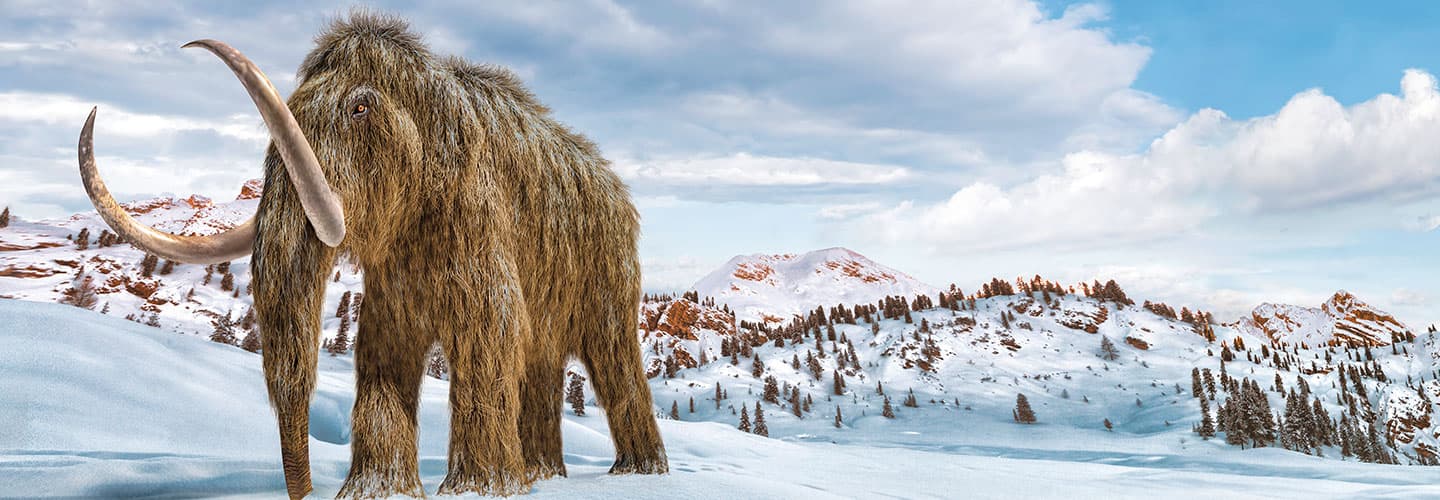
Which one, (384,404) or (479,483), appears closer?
(479,483)

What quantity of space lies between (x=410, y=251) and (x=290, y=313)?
2.32 ft

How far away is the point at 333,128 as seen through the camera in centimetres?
372

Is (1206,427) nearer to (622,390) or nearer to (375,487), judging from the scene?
(622,390)

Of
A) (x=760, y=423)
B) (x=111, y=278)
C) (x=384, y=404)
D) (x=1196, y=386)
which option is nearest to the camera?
(x=384, y=404)

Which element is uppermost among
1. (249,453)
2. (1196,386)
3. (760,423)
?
(249,453)

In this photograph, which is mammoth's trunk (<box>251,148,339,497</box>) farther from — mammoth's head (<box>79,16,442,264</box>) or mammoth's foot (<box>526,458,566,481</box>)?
mammoth's foot (<box>526,458,566,481</box>)

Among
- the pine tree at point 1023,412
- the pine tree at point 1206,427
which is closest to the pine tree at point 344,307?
the pine tree at point 1023,412

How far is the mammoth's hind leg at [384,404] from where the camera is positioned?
3.83m

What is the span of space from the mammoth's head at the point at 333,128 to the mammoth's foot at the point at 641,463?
258 centimetres

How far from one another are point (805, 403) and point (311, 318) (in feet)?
80.5

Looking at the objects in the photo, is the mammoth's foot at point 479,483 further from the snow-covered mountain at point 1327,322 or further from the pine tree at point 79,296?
the snow-covered mountain at point 1327,322

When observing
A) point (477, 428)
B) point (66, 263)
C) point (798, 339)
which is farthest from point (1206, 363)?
point (66, 263)

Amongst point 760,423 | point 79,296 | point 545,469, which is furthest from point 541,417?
point 760,423

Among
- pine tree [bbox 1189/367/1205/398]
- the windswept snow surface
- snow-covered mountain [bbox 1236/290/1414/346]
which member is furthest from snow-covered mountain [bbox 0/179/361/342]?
snow-covered mountain [bbox 1236/290/1414/346]
